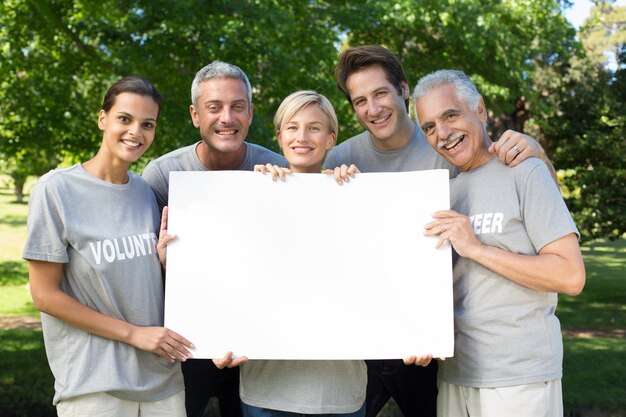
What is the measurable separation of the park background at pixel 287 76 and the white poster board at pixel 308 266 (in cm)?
368

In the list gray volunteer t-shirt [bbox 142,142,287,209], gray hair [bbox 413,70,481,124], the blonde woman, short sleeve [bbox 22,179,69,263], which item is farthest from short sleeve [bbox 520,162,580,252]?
short sleeve [bbox 22,179,69,263]

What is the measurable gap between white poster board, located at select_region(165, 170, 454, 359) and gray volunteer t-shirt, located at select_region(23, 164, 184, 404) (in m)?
0.15

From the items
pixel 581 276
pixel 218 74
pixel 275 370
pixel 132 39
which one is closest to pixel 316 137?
pixel 218 74

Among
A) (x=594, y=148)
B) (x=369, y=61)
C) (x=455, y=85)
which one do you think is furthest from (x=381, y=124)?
(x=594, y=148)

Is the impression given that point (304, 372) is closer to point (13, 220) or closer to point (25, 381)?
point (25, 381)

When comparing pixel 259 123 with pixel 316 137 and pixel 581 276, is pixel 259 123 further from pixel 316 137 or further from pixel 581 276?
pixel 581 276

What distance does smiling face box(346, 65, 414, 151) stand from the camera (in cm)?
347

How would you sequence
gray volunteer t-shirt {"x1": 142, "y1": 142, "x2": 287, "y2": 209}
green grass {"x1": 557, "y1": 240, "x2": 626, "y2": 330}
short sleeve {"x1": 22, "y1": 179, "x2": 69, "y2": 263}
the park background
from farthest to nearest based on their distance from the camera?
green grass {"x1": 557, "y1": 240, "x2": 626, "y2": 330}, the park background, gray volunteer t-shirt {"x1": 142, "y1": 142, "x2": 287, "y2": 209}, short sleeve {"x1": 22, "y1": 179, "x2": 69, "y2": 263}

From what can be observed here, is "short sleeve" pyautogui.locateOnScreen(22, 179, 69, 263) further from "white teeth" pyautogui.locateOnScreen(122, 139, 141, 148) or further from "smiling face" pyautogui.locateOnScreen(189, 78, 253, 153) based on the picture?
"smiling face" pyautogui.locateOnScreen(189, 78, 253, 153)

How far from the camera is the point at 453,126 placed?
2908 mm

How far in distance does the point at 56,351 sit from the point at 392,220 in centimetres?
147

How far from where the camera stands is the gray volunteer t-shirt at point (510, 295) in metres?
2.72

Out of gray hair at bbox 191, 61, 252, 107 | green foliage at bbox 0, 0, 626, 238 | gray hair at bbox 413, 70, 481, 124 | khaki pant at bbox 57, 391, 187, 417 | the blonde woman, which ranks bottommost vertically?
khaki pant at bbox 57, 391, 187, 417

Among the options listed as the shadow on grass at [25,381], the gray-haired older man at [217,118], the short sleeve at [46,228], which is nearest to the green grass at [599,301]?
the shadow on grass at [25,381]
